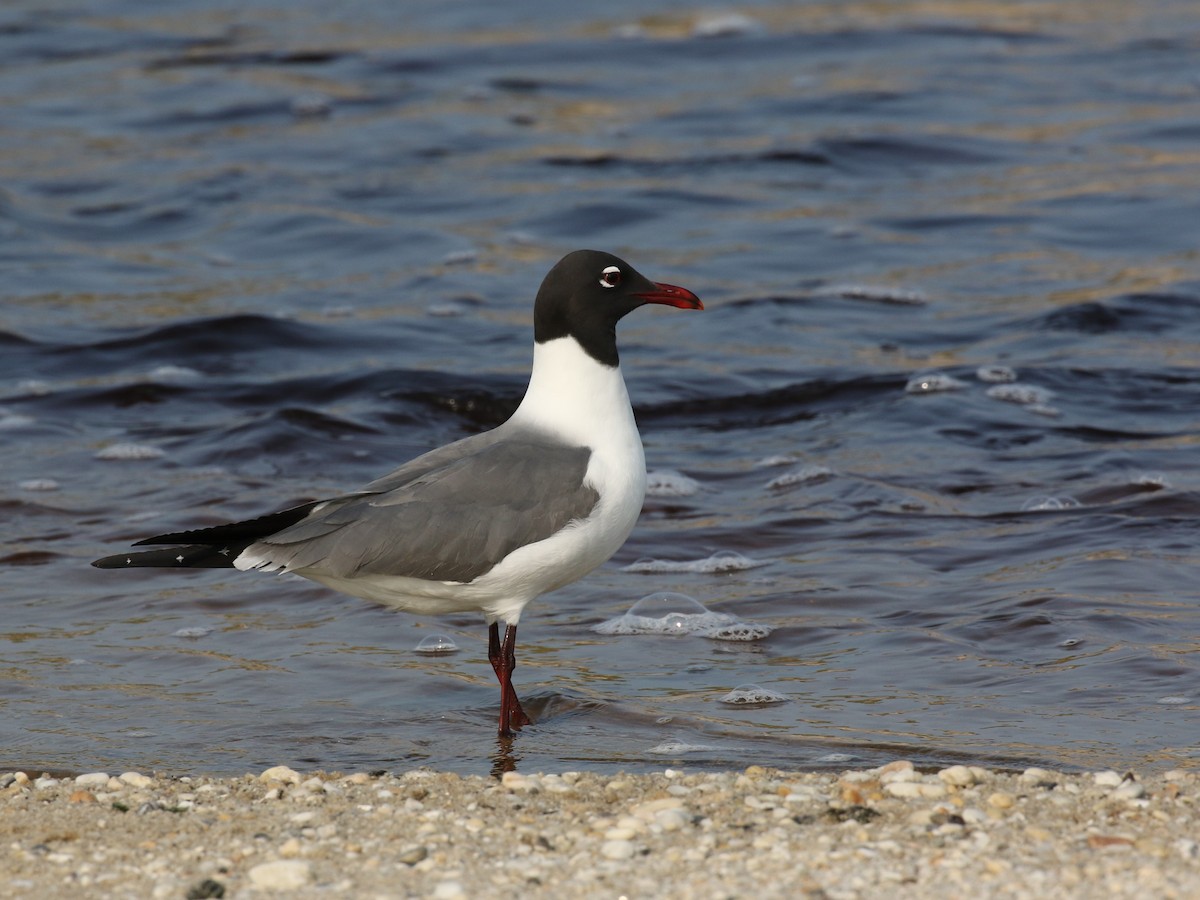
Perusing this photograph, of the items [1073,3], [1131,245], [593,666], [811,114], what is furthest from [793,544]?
[1073,3]

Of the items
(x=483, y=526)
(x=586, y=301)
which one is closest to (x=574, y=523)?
(x=483, y=526)

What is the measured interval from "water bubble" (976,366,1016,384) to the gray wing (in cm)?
545

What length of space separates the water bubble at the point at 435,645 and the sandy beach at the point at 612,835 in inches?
68.8

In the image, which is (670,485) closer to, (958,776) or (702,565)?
(702,565)

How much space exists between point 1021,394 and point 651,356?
2.52m

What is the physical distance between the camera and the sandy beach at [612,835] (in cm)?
411

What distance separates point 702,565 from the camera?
7.99m

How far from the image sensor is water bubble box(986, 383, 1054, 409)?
1044 centimetres

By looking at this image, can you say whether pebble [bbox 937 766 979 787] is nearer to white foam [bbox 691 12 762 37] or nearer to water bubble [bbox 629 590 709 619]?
water bubble [bbox 629 590 709 619]

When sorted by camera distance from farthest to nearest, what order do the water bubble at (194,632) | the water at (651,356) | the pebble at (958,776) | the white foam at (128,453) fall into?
the white foam at (128,453), the water bubble at (194,632), the water at (651,356), the pebble at (958,776)

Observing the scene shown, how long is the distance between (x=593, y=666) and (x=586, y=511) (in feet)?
3.48

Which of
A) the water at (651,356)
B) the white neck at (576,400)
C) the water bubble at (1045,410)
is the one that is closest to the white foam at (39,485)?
the water at (651,356)

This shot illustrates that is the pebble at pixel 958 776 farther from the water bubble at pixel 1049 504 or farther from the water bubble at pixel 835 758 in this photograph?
the water bubble at pixel 1049 504

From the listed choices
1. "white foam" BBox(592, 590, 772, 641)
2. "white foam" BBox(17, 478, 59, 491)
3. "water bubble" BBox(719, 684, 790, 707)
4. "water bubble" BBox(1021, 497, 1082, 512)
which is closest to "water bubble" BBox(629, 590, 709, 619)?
"white foam" BBox(592, 590, 772, 641)
